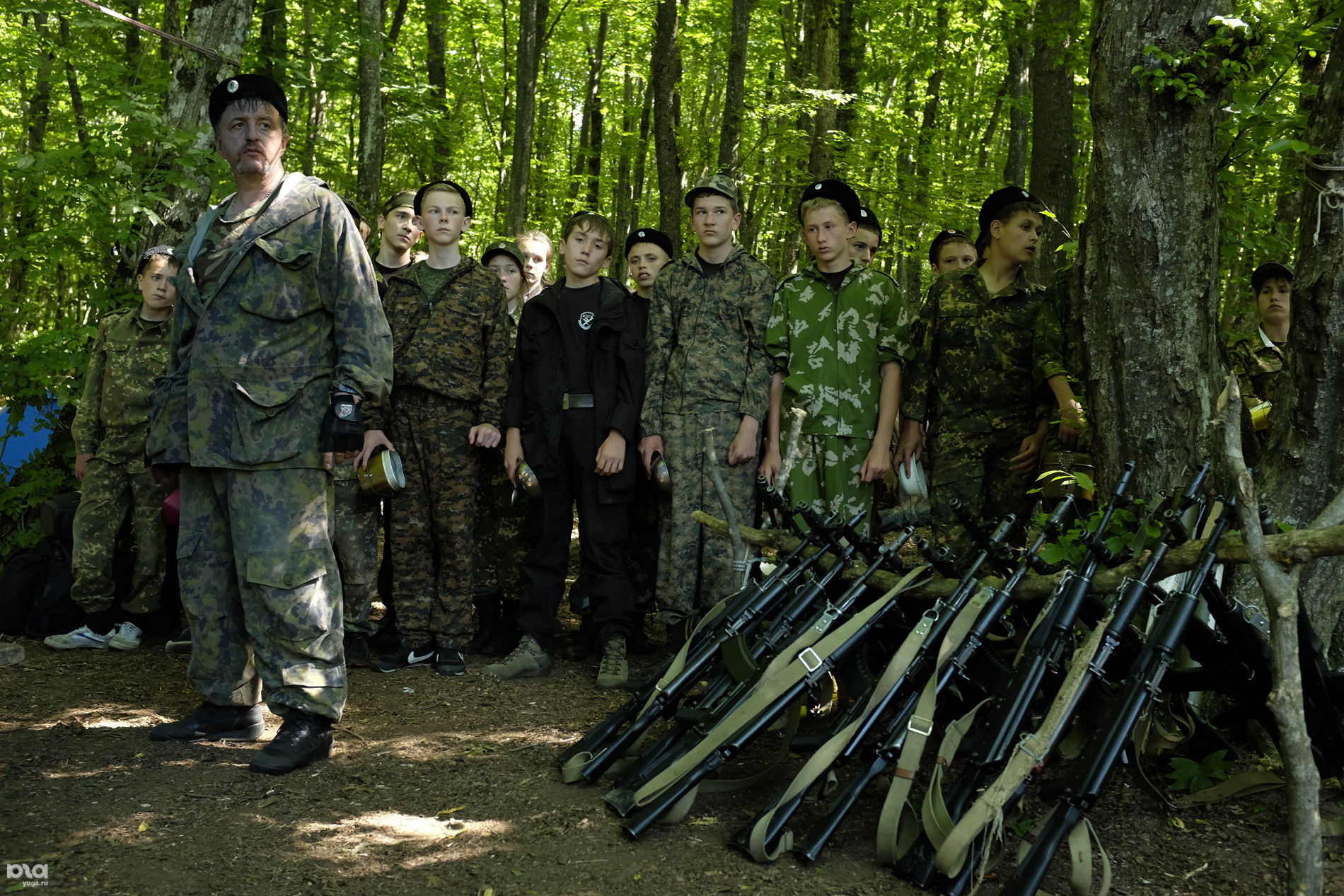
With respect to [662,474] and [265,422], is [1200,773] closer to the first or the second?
[662,474]

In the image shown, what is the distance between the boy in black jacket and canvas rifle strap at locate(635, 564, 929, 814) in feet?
6.82

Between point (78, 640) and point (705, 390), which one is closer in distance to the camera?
point (705, 390)

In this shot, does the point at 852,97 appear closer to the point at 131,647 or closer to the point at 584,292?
the point at 584,292

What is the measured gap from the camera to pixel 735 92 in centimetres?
1082

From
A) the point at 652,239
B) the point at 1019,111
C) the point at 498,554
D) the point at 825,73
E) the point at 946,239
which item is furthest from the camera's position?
the point at 1019,111

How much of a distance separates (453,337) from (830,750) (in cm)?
325

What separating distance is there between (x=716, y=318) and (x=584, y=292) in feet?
2.69

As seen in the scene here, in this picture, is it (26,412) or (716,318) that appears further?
(26,412)

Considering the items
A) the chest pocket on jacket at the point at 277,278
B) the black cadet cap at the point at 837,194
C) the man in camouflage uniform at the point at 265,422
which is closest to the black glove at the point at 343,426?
the man in camouflage uniform at the point at 265,422

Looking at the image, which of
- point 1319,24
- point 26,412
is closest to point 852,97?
point 1319,24

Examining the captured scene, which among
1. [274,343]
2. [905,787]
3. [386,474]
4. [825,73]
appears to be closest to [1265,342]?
[905,787]

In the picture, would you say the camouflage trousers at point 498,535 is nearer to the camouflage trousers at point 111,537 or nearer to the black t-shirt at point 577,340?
the black t-shirt at point 577,340

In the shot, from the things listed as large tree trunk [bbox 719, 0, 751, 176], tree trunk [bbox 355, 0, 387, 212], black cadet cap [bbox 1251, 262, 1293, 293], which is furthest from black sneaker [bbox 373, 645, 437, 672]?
large tree trunk [bbox 719, 0, 751, 176]

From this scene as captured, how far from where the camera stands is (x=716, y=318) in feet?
17.6
